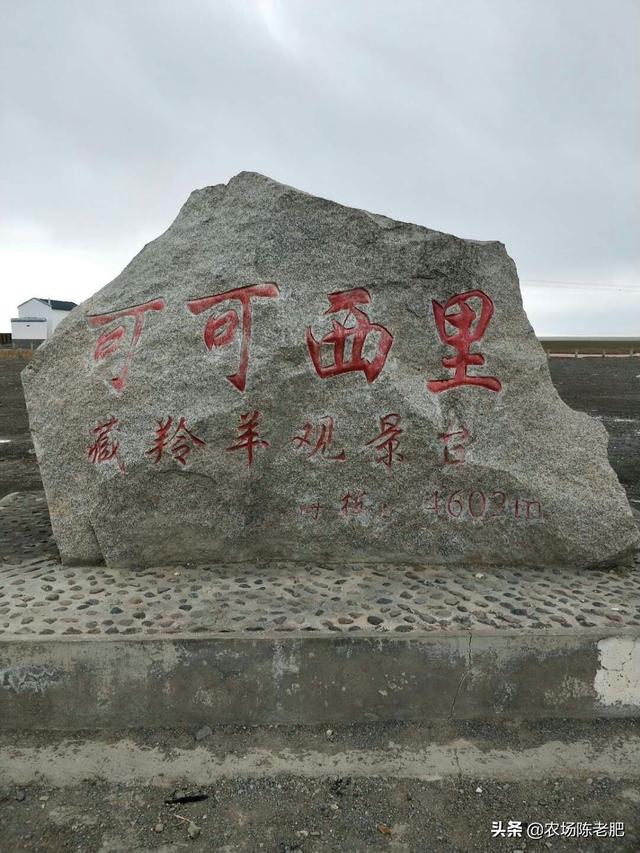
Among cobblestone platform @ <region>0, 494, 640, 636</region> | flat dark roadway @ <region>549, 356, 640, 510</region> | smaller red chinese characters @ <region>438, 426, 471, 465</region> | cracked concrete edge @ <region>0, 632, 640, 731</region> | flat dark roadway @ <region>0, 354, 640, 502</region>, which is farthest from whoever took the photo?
flat dark roadway @ <region>549, 356, 640, 510</region>

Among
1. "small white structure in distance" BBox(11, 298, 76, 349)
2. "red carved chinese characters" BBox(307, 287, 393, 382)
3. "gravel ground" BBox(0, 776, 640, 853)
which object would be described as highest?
"small white structure in distance" BBox(11, 298, 76, 349)

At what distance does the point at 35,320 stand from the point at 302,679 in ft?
137

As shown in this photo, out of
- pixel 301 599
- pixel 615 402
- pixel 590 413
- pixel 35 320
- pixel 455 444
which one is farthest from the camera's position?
pixel 35 320

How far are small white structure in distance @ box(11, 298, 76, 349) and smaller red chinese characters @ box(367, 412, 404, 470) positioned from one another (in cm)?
3918

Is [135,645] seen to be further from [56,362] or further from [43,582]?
[56,362]

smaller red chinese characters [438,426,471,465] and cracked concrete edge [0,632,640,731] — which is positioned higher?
smaller red chinese characters [438,426,471,465]

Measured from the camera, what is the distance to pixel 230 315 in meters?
3.69

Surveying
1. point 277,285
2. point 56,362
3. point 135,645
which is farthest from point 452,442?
point 56,362

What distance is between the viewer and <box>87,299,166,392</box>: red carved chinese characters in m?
3.77

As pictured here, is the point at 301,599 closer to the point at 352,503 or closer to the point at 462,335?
the point at 352,503

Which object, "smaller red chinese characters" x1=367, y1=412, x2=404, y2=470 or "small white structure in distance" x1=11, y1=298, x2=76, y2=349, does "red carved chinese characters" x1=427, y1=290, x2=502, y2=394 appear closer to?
"smaller red chinese characters" x1=367, y1=412, x2=404, y2=470

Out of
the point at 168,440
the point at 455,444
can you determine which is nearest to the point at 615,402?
the point at 455,444

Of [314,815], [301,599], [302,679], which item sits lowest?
[314,815]

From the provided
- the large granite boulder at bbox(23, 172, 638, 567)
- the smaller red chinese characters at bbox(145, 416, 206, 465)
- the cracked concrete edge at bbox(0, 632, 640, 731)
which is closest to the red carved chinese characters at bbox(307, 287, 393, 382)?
the large granite boulder at bbox(23, 172, 638, 567)
